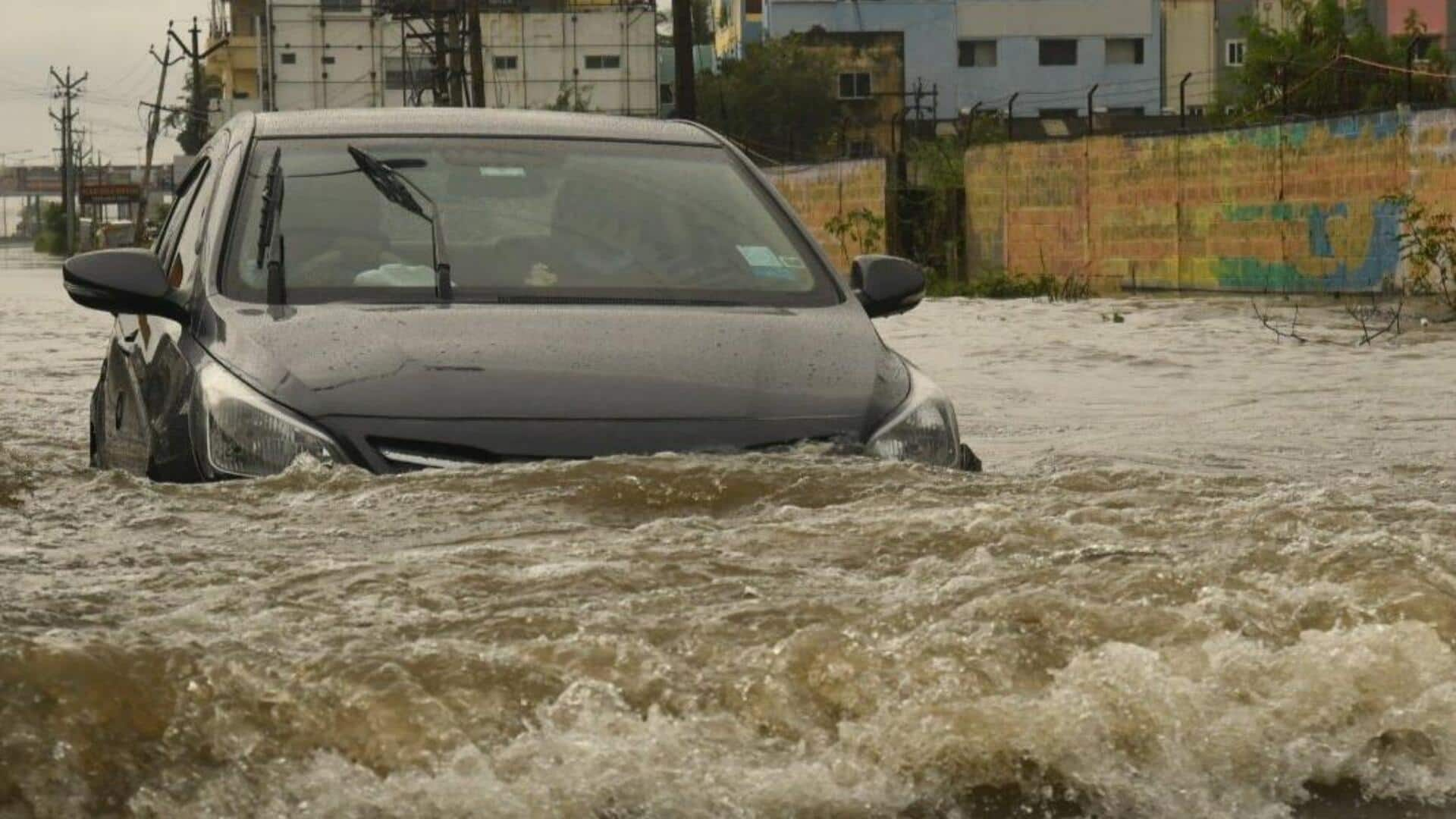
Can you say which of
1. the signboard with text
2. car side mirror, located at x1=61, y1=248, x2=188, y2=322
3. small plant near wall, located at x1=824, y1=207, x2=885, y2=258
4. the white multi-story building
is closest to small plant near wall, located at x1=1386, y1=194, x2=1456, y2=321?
small plant near wall, located at x1=824, y1=207, x2=885, y2=258

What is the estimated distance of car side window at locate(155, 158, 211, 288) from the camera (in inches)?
252

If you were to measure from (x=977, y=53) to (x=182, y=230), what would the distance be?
271 ft

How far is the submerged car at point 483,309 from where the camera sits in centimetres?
517

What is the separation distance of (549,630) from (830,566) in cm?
77

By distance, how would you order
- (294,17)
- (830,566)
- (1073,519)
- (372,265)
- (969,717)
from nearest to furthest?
(969,717) < (830,566) < (1073,519) < (372,265) < (294,17)

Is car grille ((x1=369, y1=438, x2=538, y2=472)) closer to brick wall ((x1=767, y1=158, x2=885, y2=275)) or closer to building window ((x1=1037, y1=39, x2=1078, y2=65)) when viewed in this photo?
brick wall ((x1=767, y1=158, x2=885, y2=275))

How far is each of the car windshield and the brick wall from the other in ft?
84.1

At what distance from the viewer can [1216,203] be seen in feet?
85.4

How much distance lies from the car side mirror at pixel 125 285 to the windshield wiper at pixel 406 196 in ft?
1.93

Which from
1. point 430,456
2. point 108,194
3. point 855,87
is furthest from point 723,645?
point 108,194

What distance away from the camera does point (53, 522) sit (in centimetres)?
543

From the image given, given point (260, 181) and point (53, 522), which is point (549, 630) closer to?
point (53, 522)

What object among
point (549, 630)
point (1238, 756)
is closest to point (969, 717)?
point (1238, 756)

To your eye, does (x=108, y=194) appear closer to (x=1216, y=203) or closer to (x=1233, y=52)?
(x=1233, y=52)
